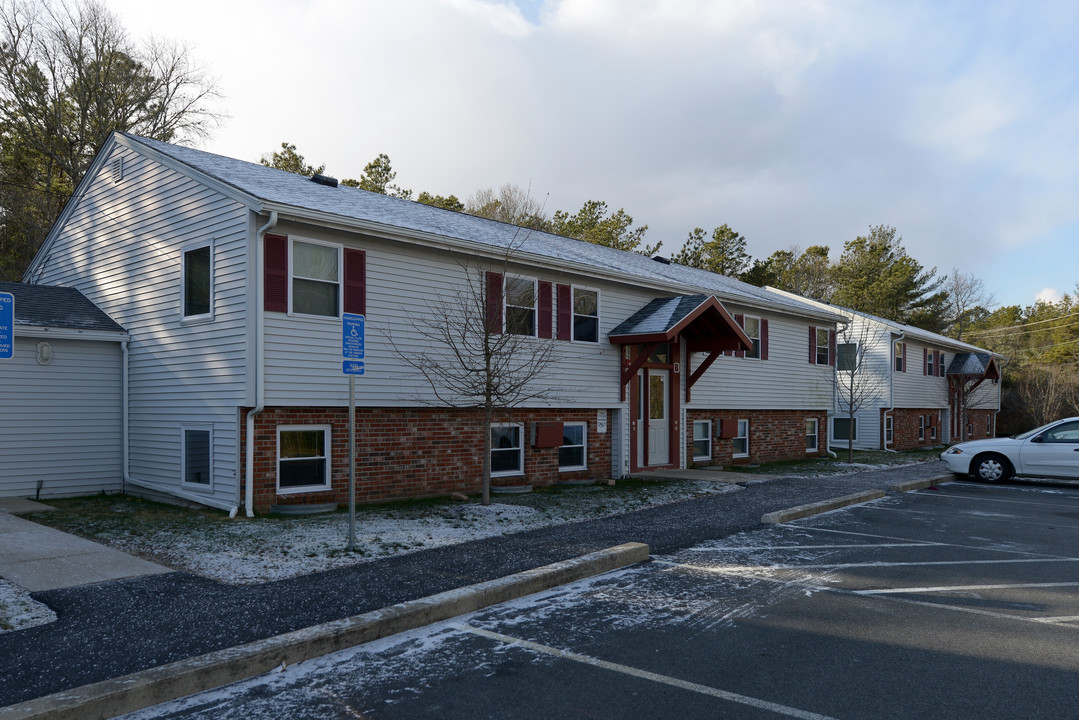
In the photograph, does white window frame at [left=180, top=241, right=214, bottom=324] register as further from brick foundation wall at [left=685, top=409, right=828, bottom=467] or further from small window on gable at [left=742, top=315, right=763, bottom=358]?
small window on gable at [left=742, top=315, right=763, bottom=358]

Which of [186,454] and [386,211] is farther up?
[386,211]

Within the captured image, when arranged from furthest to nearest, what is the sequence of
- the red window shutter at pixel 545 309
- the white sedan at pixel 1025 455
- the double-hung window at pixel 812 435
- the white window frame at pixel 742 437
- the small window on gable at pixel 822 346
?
the small window on gable at pixel 822 346
the double-hung window at pixel 812 435
the white window frame at pixel 742 437
the white sedan at pixel 1025 455
the red window shutter at pixel 545 309

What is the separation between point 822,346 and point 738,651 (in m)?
20.5

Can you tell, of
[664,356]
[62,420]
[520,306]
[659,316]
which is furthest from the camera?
[664,356]

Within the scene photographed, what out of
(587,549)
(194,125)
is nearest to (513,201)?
(194,125)

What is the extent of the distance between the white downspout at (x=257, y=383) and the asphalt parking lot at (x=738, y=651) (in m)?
5.70

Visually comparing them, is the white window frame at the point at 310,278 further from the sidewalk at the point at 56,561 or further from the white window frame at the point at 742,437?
the white window frame at the point at 742,437

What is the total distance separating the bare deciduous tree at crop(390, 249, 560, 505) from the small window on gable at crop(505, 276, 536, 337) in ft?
0.28

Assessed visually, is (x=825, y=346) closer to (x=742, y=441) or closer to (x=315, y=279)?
(x=742, y=441)

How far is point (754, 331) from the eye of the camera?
21.0 meters

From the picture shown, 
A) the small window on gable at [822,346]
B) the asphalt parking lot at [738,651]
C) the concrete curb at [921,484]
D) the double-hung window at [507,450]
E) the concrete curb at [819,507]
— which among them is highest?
the small window on gable at [822,346]

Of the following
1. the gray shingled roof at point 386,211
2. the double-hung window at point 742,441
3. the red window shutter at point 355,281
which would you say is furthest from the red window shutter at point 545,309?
the double-hung window at point 742,441

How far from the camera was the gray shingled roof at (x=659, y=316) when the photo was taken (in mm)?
15852

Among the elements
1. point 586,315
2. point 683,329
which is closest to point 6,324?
point 586,315
